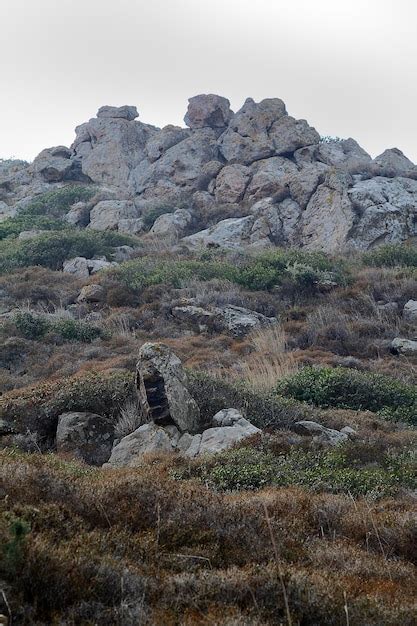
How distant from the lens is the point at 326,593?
3064 mm

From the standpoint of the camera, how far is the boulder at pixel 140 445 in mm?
6852

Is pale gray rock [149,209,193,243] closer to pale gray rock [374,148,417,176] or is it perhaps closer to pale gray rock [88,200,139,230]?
pale gray rock [88,200,139,230]

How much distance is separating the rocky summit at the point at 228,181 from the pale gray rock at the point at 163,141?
7 cm

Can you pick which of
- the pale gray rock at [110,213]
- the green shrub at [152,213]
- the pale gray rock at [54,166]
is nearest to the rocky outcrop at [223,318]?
the pale gray rock at [110,213]

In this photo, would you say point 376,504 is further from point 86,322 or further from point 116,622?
point 86,322

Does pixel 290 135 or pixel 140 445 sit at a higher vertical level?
pixel 290 135

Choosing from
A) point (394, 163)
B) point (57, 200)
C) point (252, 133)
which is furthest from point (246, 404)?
point (252, 133)

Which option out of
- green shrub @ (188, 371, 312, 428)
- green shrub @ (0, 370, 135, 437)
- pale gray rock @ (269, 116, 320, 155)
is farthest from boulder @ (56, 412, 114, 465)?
pale gray rock @ (269, 116, 320, 155)

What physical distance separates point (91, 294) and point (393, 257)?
11.5 m

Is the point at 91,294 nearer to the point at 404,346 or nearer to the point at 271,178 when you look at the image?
the point at 404,346

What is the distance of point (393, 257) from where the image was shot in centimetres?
2217

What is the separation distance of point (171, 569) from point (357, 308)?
47.8 feet

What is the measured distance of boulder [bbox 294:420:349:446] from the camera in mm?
7364

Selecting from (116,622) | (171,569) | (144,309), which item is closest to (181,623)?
(116,622)
